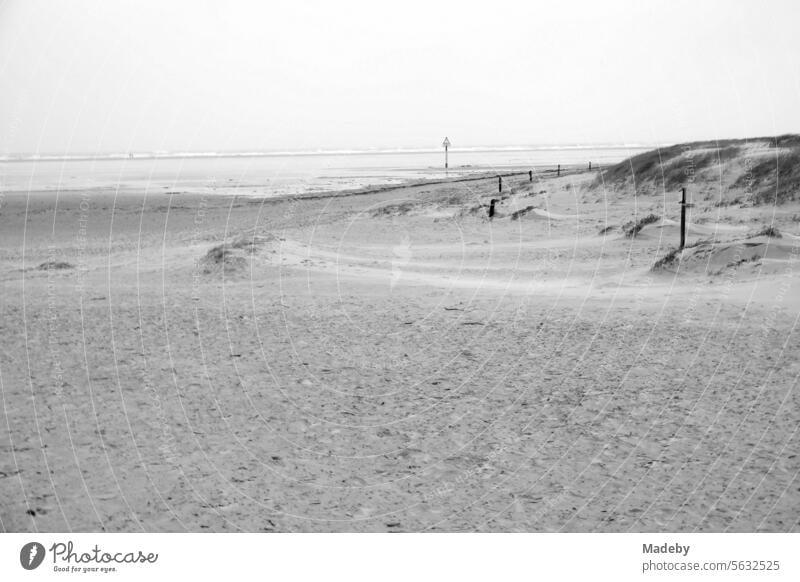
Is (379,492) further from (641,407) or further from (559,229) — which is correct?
(559,229)

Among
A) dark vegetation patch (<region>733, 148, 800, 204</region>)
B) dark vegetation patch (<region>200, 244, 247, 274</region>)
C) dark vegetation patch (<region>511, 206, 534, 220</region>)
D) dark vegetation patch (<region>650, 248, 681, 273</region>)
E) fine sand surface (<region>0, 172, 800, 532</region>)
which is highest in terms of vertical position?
dark vegetation patch (<region>733, 148, 800, 204</region>)

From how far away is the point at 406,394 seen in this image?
435cm

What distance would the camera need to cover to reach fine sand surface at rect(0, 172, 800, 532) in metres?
3.09

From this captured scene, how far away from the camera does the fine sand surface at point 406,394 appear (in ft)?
10.1

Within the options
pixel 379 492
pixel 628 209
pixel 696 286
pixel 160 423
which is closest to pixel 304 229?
pixel 628 209

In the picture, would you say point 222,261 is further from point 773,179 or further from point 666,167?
point 666,167

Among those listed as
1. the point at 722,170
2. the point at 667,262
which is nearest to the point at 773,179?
the point at 722,170

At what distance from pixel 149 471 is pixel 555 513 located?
1991 millimetres

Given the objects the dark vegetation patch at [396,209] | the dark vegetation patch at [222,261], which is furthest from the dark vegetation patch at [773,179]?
the dark vegetation patch at [222,261]

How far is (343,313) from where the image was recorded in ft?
21.2

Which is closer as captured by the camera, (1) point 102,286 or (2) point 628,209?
(1) point 102,286

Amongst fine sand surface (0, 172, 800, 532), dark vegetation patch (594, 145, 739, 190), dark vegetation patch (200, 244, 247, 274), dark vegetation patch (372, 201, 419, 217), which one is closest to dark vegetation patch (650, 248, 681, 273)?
fine sand surface (0, 172, 800, 532)

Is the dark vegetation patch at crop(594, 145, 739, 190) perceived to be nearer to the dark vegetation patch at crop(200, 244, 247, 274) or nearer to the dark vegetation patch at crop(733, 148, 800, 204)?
the dark vegetation patch at crop(733, 148, 800, 204)

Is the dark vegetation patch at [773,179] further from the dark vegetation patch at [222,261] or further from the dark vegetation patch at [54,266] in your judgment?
the dark vegetation patch at [54,266]
